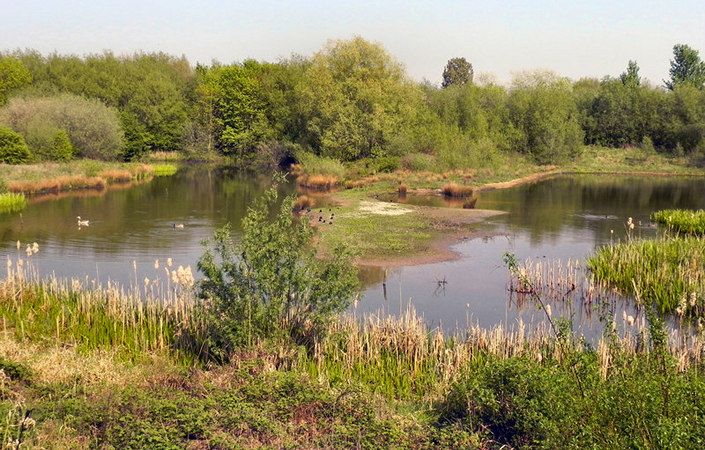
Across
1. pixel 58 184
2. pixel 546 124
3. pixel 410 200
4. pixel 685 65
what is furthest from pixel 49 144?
pixel 685 65

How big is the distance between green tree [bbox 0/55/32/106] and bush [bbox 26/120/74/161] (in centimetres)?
2343

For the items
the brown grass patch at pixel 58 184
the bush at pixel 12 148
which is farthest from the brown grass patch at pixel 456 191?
the bush at pixel 12 148

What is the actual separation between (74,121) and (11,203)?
87.1 ft

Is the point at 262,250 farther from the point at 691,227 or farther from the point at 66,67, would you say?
the point at 66,67

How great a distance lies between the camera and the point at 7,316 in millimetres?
15070

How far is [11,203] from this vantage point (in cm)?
3781

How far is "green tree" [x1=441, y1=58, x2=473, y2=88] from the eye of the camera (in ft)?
424

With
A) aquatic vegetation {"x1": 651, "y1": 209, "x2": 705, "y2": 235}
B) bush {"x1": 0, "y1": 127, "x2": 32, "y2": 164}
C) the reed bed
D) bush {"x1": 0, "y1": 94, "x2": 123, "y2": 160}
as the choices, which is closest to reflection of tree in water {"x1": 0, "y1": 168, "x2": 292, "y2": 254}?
bush {"x1": 0, "y1": 127, "x2": 32, "y2": 164}

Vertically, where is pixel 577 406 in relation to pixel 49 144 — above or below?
below

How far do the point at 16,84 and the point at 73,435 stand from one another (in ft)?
265

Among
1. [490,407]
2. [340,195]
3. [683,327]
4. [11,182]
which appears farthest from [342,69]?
[490,407]

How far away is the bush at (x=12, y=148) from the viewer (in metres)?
52.0

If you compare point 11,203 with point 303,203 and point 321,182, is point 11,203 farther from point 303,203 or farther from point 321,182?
point 321,182

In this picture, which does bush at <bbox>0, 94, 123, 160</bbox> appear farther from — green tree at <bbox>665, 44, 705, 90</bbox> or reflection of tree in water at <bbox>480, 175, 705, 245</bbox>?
green tree at <bbox>665, 44, 705, 90</bbox>
